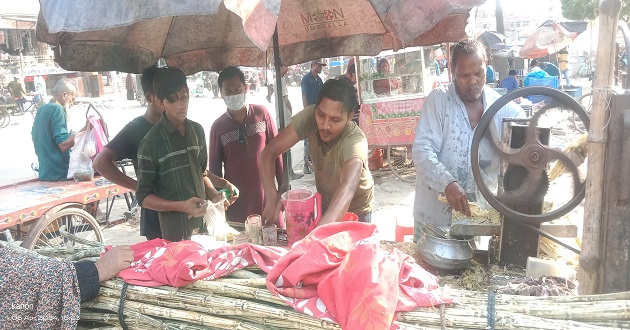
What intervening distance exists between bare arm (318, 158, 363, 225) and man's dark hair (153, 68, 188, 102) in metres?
1.20

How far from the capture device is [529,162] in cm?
192

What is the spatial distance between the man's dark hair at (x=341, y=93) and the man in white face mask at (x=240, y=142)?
130cm

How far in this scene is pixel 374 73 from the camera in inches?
331

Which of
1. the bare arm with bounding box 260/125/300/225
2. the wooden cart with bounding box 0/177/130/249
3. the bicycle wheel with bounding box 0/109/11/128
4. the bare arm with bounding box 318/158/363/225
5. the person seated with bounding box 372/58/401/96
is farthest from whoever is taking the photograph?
the bicycle wheel with bounding box 0/109/11/128

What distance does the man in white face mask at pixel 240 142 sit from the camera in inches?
146

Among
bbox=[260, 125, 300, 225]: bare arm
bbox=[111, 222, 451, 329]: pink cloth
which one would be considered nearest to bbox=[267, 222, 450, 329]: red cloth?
bbox=[111, 222, 451, 329]: pink cloth

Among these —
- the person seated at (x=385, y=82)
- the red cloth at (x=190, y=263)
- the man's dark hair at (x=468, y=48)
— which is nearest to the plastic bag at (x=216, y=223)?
the red cloth at (x=190, y=263)

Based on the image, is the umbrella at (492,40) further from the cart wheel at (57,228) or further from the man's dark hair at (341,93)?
the man's dark hair at (341,93)

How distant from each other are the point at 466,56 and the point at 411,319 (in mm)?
1728

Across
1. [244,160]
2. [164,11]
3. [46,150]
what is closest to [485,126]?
[164,11]

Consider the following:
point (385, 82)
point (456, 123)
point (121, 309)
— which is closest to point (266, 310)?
point (121, 309)

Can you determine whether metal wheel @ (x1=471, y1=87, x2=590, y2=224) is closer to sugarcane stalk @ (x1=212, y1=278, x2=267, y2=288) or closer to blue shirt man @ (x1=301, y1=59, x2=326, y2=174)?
sugarcane stalk @ (x1=212, y1=278, x2=267, y2=288)

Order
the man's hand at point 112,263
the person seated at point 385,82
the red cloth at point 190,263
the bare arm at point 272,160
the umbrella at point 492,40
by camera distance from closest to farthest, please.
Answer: the red cloth at point 190,263 → the man's hand at point 112,263 → the bare arm at point 272,160 → the person seated at point 385,82 → the umbrella at point 492,40

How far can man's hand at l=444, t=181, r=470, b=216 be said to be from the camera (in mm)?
2270
